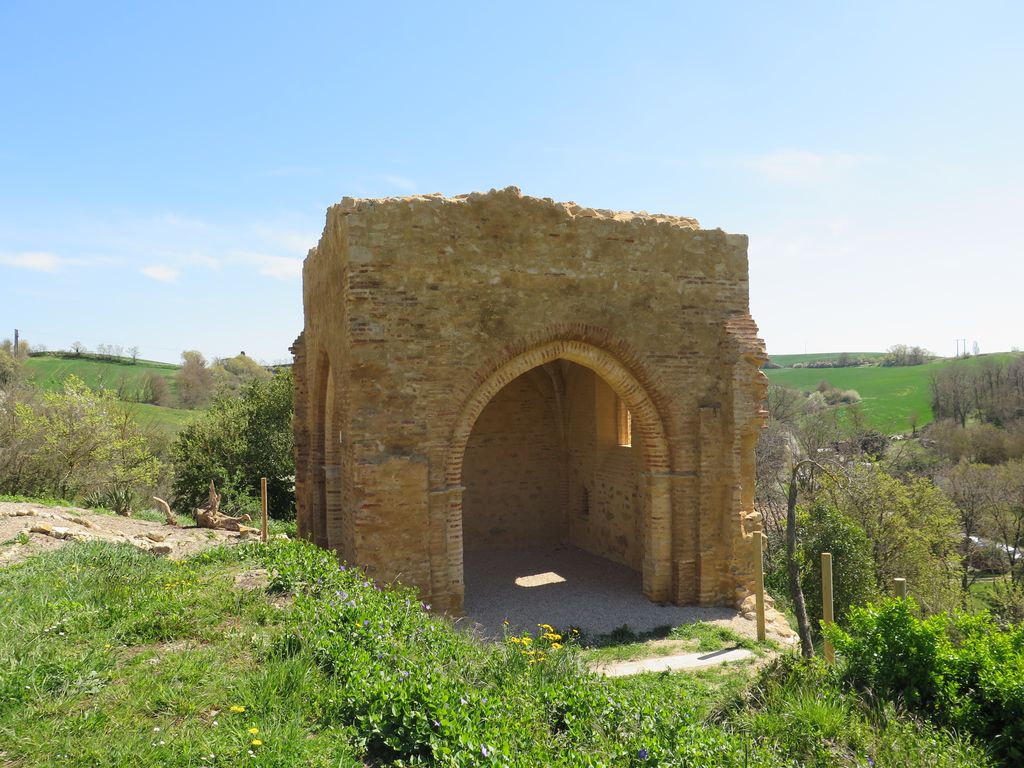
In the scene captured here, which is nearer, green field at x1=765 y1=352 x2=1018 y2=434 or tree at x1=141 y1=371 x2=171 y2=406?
tree at x1=141 y1=371 x2=171 y2=406

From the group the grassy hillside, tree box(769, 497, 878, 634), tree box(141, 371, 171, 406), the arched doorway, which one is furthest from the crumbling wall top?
tree box(141, 371, 171, 406)

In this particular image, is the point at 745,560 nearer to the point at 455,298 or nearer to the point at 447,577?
the point at 447,577

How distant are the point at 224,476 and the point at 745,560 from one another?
55.4 feet

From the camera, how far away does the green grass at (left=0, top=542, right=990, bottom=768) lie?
4035mm

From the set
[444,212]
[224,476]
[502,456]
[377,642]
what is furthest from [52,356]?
[377,642]

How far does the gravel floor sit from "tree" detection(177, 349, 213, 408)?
137 feet

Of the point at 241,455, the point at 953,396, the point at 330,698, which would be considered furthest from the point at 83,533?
the point at 953,396

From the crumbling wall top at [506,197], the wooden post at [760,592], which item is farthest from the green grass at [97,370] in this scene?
the wooden post at [760,592]

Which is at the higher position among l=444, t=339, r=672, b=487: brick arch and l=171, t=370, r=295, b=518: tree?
l=444, t=339, r=672, b=487: brick arch

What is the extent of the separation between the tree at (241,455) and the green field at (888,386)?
1370 inches

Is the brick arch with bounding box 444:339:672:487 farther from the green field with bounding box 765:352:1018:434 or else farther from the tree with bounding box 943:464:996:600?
the green field with bounding box 765:352:1018:434

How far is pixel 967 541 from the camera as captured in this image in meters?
27.7

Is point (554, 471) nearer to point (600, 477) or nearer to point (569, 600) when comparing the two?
point (600, 477)

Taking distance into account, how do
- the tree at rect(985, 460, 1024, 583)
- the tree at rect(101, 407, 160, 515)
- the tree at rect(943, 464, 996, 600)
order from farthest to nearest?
the tree at rect(943, 464, 996, 600), the tree at rect(985, 460, 1024, 583), the tree at rect(101, 407, 160, 515)
